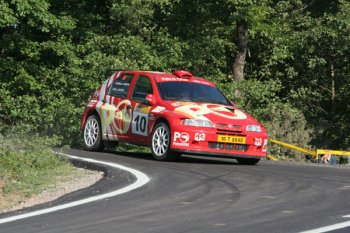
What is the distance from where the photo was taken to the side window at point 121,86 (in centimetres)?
1773

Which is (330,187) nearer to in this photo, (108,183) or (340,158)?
(108,183)

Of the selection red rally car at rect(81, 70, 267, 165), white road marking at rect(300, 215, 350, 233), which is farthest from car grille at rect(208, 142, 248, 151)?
white road marking at rect(300, 215, 350, 233)

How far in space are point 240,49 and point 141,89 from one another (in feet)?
52.7

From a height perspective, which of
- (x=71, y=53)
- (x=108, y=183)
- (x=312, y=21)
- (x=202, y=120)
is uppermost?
(x=312, y=21)

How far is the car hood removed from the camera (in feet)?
50.7

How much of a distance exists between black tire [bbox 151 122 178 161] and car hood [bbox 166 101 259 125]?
1.24 feet

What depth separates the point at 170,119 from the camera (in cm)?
1549

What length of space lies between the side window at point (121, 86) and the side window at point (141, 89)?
0.31m

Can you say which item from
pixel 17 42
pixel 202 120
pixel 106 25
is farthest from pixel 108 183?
pixel 106 25

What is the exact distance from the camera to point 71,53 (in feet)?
97.2

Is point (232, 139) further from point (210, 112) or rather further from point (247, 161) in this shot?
point (247, 161)

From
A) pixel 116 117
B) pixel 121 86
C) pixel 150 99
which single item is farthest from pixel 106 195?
pixel 121 86

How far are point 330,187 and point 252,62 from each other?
23.7m

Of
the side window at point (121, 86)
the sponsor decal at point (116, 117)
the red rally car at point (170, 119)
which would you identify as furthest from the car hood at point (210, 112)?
the side window at point (121, 86)
